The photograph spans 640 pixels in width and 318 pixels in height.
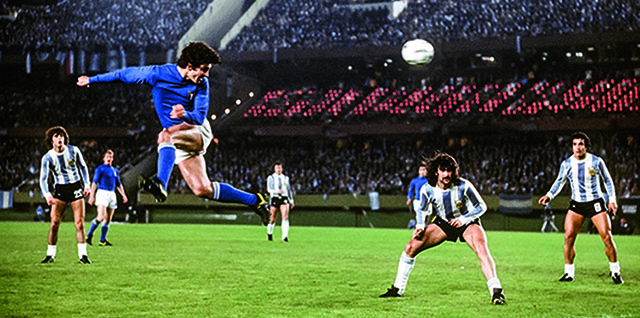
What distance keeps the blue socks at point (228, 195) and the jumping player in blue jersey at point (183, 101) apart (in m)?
0.15

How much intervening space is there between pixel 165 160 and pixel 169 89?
74 centimetres

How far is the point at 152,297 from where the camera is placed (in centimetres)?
886

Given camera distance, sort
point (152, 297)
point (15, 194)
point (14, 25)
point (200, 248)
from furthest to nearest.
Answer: point (14, 25) < point (15, 194) < point (200, 248) < point (152, 297)

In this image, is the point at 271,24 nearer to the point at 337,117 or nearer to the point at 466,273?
the point at 337,117

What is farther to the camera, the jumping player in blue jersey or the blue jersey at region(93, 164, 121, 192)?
Answer: the blue jersey at region(93, 164, 121, 192)

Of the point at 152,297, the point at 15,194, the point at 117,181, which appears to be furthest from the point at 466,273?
the point at 15,194

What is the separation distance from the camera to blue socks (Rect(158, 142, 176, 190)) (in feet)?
23.9

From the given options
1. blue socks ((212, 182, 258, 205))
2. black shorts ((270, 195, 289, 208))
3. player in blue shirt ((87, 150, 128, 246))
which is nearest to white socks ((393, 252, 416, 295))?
blue socks ((212, 182, 258, 205))

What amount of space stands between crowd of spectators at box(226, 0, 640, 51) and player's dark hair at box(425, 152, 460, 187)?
31011mm

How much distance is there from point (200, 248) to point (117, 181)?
2.89m

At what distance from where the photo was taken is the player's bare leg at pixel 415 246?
8438 millimetres

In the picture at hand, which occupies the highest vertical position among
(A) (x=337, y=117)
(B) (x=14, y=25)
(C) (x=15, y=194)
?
(B) (x=14, y=25)

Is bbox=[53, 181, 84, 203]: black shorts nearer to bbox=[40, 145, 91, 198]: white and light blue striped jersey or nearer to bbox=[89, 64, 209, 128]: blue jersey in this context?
bbox=[40, 145, 91, 198]: white and light blue striped jersey

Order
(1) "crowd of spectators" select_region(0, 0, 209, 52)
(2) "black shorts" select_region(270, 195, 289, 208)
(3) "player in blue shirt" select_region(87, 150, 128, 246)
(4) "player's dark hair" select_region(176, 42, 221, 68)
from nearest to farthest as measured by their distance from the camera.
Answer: (4) "player's dark hair" select_region(176, 42, 221, 68)
(3) "player in blue shirt" select_region(87, 150, 128, 246)
(2) "black shorts" select_region(270, 195, 289, 208)
(1) "crowd of spectators" select_region(0, 0, 209, 52)
